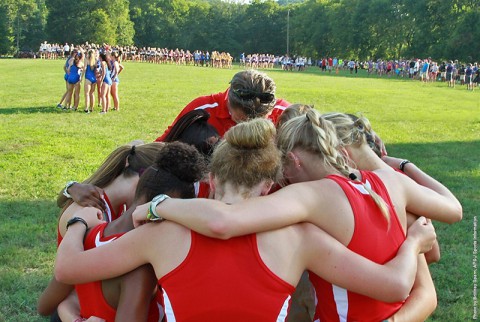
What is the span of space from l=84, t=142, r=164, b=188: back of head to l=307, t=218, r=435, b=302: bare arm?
1400mm

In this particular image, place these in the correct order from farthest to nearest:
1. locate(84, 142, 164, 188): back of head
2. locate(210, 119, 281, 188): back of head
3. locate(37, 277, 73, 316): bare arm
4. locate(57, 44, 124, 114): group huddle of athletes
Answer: locate(57, 44, 124, 114): group huddle of athletes, locate(84, 142, 164, 188): back of head, locate(37, 277, 73, 316): bare arm, locate(210, 119, 281, 188): back of head

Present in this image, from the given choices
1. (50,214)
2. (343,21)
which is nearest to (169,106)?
(50,214)

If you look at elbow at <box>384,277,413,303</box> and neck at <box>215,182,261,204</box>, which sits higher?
neck at <box>215,182,261,204</box>

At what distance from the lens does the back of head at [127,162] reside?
343cm

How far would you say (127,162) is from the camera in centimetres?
347

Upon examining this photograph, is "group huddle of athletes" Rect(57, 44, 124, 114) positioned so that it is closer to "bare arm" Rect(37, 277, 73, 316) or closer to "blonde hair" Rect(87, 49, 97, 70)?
"blonde hair" Rect(87, 49, 97, 70)

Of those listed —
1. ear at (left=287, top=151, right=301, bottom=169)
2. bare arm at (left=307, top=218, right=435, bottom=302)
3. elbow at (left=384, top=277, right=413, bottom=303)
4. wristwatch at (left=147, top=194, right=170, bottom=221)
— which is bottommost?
elbow at (left=384, top=277, right=413, bottom=303)

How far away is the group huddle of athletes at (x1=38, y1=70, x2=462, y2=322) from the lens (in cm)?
221

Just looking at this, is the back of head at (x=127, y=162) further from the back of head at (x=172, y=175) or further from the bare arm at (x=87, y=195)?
the back of head at (x=172, y=175)

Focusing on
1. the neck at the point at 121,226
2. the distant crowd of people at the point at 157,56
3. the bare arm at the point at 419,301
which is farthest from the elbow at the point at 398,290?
the distant crowd of people at the point at 157,56

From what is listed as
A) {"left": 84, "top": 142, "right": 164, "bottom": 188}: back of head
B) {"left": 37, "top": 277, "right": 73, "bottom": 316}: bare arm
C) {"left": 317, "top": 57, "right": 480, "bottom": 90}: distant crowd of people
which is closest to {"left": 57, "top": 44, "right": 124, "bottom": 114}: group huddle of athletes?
{"left": 84, "top": 142, "right": 164, "bottom": 188}: back of head

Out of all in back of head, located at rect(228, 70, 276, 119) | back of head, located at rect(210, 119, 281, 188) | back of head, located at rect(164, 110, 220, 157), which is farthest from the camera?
back of head, located at rect(228, 70, 276, 119)

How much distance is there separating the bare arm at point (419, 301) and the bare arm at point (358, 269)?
0.25m

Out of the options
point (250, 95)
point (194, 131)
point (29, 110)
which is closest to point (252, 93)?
point (250, 95)
